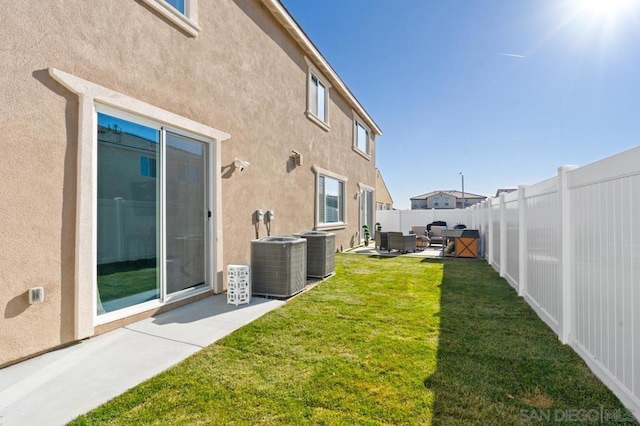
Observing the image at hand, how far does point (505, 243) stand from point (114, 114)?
8.05 m

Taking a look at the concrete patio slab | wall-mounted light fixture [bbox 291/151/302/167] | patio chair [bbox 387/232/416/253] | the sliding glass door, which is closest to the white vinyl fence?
the concrete patio slab

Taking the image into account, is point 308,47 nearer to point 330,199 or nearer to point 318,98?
point 318,98

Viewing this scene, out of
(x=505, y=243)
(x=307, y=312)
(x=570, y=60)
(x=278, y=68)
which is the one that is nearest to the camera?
(x=307, y=312)

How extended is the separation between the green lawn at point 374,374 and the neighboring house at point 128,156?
5.26 feet

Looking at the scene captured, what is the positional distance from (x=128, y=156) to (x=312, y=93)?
7.13 metres

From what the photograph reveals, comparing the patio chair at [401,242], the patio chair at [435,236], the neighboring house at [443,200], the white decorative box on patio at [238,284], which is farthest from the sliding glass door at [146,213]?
the neighboring house at [443,200]

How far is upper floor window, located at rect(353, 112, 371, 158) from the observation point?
14.4m

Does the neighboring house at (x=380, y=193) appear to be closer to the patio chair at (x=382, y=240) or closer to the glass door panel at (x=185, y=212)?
the patio chair at (x=382, y=240)

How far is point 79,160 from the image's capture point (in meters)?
3.51

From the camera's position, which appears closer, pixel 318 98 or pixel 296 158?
pixel 296 158

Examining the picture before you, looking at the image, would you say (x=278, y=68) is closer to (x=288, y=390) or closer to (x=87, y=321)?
(x=87, y=321)

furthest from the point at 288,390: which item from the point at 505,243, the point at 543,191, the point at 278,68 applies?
the point at 278,68

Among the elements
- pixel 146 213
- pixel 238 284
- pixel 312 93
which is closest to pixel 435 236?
pixel 312 93

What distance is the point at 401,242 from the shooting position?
478 inches
